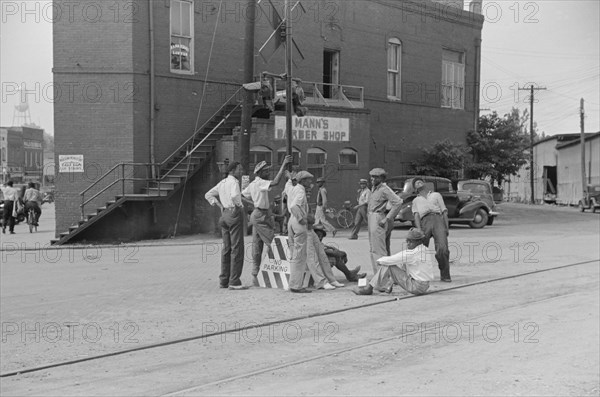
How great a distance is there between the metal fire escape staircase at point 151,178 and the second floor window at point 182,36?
2111 mm

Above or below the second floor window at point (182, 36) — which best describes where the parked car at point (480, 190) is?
below

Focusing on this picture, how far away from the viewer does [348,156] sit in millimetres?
25031

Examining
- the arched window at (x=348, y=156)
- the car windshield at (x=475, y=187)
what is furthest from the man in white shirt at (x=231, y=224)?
the car windshield at (x=475, y=187)

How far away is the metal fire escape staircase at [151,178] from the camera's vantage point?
19.8 meters

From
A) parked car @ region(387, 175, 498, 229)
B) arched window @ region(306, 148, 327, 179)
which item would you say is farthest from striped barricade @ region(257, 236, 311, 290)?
parked car @ region(387, 175, 498, 229)

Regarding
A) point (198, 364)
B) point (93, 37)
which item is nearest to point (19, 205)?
point (93, 37)

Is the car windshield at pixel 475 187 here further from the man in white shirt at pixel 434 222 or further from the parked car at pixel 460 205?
the man in white shirt at pixel 434 222

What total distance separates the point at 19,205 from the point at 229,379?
63.4 ft

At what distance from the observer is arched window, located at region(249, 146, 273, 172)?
22.2 metres

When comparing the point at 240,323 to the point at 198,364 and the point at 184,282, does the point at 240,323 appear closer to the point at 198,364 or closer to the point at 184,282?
the point at 198,364

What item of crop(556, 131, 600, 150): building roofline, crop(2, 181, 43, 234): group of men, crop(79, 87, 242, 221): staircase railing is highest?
crop(556, 131, 600, 150): building roofline

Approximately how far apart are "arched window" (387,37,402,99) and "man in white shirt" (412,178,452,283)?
19.0m

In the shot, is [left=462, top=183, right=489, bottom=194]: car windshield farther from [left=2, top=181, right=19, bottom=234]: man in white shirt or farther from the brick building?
[left=2, top=181, right=19, bottom=234]: man in white shirt

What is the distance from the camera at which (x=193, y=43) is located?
22.3 m
